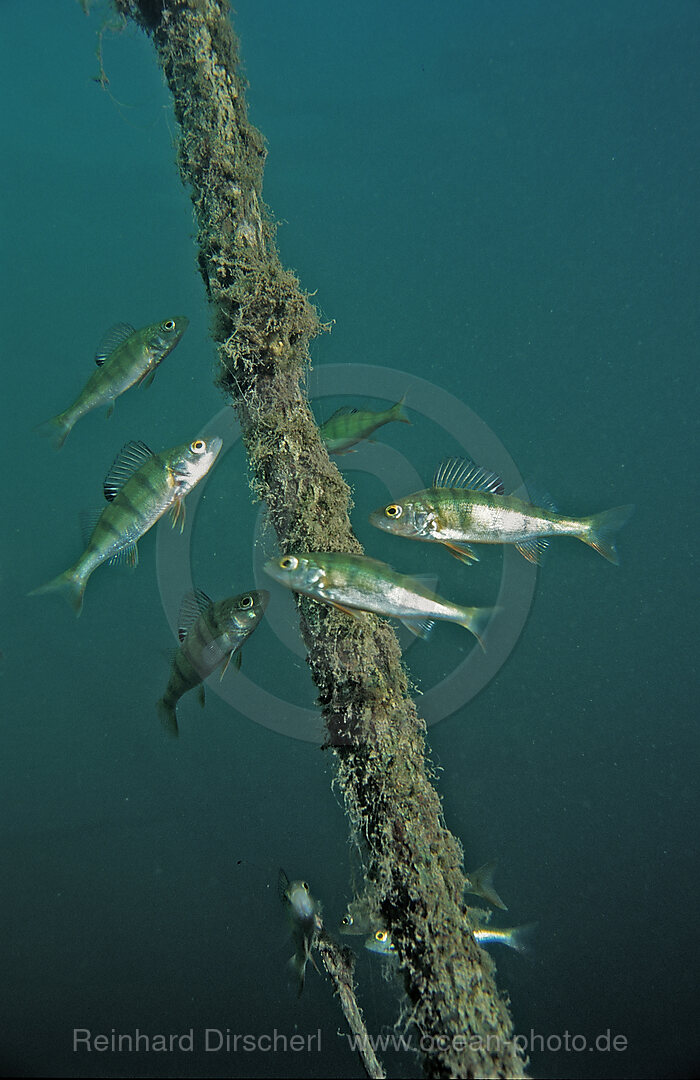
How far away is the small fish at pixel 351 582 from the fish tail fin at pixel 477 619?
31 cm

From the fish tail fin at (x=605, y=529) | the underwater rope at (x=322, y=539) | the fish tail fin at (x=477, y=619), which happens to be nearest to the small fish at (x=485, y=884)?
the underwater rope at (x=322, y=539)

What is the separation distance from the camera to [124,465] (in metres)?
3.07

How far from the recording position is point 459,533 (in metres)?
2.77

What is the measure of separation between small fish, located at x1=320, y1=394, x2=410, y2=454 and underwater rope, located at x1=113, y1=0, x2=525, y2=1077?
0.86 m

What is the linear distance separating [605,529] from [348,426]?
1950 millimetres

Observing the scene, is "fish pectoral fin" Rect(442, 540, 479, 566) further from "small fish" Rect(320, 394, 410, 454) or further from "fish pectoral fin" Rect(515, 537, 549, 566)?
"small fish" Rect(320, 394, 410, 454)

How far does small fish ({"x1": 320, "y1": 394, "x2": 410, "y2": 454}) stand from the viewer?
379 cm

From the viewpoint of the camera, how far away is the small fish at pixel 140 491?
279cm

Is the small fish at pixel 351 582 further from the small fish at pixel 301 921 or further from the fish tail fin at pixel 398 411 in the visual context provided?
the fish tail fin at pixel 398 411

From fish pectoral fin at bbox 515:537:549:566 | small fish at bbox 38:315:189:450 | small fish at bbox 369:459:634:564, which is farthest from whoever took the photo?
small fish at bbox 38:315:189:450

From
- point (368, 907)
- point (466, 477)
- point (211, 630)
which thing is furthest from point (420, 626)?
point (368, 907)

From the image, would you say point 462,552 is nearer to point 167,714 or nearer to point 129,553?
point 129,553

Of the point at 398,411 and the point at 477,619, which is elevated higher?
the point at 398,411

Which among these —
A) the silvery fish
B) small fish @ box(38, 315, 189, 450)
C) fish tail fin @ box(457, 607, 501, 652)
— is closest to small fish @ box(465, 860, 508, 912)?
the silvery fish
